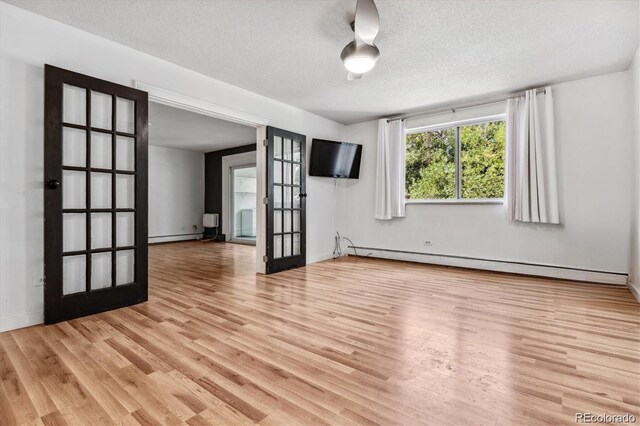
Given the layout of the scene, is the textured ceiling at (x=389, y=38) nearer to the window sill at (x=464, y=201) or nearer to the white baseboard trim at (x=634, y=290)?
the window sill at (x=464, y=201)

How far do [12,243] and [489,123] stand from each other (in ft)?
18.7

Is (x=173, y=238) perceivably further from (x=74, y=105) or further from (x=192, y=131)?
(x=74, y=105)

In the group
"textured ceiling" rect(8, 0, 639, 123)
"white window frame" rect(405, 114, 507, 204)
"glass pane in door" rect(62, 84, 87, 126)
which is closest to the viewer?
"textured ceiling" rect(8, 0, 639, 123)

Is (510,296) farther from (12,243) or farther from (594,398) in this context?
(12,243)

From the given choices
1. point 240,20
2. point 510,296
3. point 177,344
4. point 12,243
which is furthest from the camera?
point 510,296

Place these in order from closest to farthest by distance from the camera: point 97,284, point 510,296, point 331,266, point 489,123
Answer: point 97,284 < point 510,296 < point 489,123 < point 331,266

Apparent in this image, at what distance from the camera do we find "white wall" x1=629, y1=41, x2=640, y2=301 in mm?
3111

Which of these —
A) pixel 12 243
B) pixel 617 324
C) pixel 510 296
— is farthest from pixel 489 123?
pixel 12 243

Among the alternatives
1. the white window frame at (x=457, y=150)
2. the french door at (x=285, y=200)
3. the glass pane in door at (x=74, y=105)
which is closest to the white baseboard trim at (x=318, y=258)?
the french door at (x=285, y=200)

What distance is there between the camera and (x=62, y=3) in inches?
92.5

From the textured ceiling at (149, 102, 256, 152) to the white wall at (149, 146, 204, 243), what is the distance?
39 centimetres

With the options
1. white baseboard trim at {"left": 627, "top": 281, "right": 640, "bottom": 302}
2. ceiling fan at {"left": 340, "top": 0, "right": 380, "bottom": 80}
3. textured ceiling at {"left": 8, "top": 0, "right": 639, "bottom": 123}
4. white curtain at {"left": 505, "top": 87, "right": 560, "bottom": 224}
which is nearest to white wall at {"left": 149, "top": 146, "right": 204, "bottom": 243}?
textured ceiling at {"left": 8, "top": 0, "right": 639, "bottom": 123}

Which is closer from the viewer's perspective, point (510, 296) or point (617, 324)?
point (617, 324)

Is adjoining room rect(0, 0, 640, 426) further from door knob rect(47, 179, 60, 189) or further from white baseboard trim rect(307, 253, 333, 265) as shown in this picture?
white baseboard trim rect(307, 253, 333, 265)
